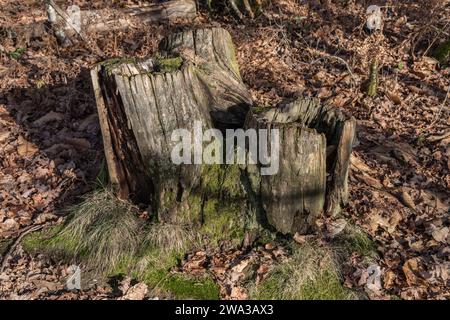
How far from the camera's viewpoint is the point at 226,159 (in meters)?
4.46

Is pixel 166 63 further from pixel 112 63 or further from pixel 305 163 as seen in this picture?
pixel 305 163

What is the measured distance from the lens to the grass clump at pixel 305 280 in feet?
13.5

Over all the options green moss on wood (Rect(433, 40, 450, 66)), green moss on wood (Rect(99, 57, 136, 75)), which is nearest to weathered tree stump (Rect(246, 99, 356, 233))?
green moss on wood (Rect(99, 57, 136, 75))

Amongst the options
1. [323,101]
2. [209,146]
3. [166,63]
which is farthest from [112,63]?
[323,101]

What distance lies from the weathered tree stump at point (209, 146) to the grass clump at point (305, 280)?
33 cm

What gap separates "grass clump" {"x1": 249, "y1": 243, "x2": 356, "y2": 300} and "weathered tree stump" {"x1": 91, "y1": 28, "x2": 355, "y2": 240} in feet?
1.07

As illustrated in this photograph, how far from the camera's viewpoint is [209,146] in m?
4.50

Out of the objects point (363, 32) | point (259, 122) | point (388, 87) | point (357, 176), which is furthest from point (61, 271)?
point (363, 32)

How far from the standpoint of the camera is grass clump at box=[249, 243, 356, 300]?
413 centimetres

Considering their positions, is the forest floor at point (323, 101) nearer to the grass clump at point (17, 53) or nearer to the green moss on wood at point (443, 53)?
the grass clump at point (17, 53)

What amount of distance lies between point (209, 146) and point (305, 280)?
5.10 feet

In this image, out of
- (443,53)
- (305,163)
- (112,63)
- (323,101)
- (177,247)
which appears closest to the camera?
(305,163)

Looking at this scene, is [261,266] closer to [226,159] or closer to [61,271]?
[226,159]

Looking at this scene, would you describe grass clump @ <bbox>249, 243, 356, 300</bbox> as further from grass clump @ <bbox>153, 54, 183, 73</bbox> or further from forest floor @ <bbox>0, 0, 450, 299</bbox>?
grass clump @ <bbox>153, 54, 183, 73</bbox>
